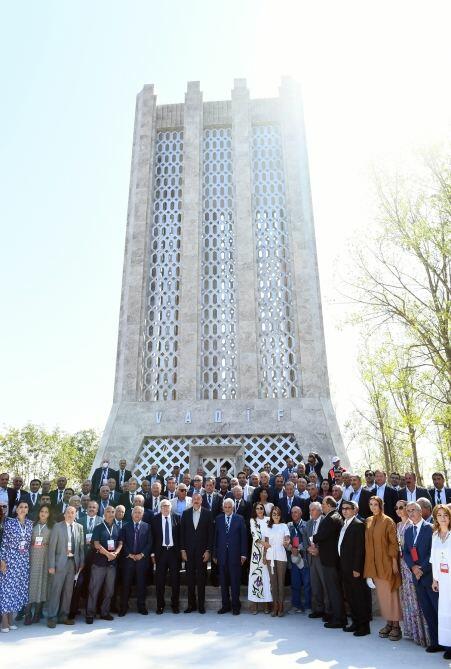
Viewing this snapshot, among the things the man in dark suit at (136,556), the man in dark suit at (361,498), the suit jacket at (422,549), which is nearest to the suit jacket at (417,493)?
the man in dark suit at (361,498)

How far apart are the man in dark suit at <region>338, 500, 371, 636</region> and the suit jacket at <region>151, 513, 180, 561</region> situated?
273 cm

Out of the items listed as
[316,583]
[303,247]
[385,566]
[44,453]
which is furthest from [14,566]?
[44,453]

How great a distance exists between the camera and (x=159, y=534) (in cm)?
824

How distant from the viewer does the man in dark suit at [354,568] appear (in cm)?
656

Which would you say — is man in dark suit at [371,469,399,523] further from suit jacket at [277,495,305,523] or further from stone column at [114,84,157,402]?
stone column at [114,84,157,402]

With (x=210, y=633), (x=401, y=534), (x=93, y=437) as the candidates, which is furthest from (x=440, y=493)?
(x=93, y=437)

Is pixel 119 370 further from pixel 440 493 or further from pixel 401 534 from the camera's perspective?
pixel 401 534

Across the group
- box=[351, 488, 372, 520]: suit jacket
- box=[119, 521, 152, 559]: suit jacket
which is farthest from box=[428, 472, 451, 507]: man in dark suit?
box=[119, 521, 152, 559]: suit jacket

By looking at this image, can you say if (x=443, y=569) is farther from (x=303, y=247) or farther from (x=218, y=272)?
(x=218, y=272)

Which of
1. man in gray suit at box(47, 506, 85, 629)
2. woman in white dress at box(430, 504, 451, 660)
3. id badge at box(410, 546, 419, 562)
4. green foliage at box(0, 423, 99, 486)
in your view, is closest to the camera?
woman in white dress at box(430, 504, 451, 660)

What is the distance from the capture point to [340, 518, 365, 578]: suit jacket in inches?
266

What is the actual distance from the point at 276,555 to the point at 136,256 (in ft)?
42.9

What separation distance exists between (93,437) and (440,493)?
38.9 m

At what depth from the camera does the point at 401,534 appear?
655 cm
